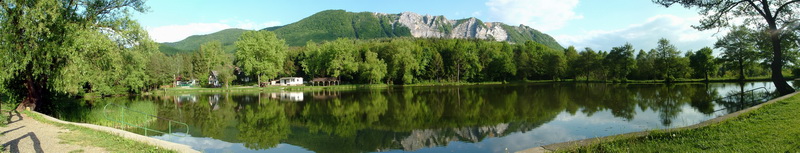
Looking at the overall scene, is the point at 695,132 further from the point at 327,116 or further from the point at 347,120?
the point at 327,116

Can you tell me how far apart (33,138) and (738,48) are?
2473 inches

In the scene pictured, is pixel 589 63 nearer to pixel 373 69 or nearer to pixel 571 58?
pixel 571 58

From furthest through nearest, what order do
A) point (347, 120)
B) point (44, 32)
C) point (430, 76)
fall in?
point (430, 76)
point (347, 120)
point (44, 32)

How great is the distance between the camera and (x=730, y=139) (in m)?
7.23

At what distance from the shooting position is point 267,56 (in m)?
64.1

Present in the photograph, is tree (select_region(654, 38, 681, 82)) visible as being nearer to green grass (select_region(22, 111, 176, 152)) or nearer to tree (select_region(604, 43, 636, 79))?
tree (select_region(604, 43, 636, 79))

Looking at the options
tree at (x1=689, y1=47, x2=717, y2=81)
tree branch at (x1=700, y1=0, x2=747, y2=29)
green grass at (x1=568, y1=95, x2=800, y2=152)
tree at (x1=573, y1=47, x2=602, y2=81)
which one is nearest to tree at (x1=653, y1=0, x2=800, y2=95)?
tree branch at (x1=700, y1=0, x2=747, y2=29)

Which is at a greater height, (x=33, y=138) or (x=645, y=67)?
(x=645, y=67)

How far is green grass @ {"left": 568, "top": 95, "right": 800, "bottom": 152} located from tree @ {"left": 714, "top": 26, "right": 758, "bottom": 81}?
44758 mm

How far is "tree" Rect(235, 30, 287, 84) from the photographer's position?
203ft

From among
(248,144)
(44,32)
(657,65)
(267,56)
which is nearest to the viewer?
(248,144)

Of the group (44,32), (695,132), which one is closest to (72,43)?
(44,32)

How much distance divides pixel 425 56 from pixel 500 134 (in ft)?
214

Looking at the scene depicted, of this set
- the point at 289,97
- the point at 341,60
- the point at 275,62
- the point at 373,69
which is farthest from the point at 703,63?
the point at 275,62
